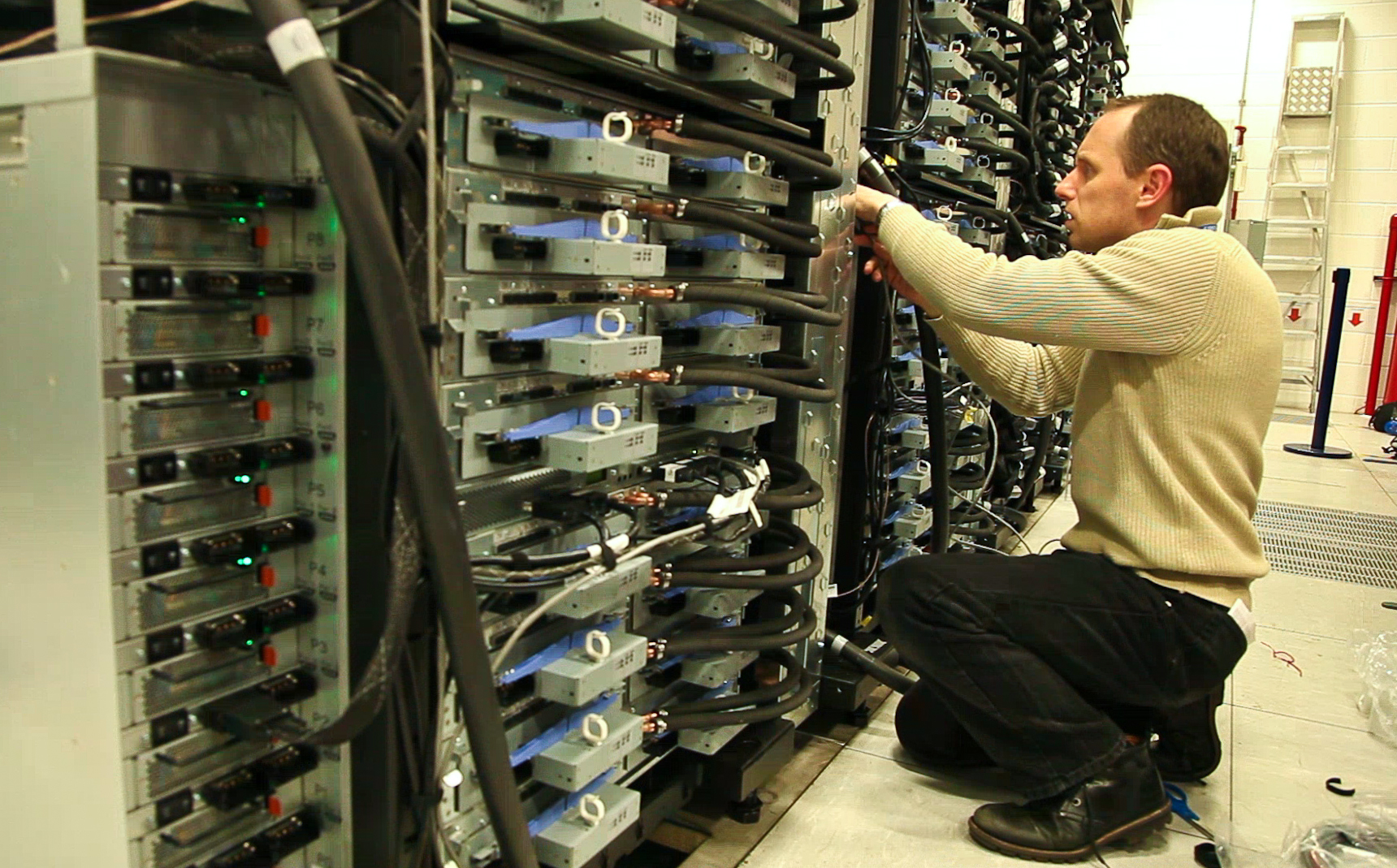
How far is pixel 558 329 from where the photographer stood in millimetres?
1232

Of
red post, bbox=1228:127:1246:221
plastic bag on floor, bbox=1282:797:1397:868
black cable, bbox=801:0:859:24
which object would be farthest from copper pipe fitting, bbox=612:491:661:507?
red post, bbox=1228:127:1246:221

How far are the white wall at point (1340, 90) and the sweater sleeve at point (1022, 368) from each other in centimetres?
621

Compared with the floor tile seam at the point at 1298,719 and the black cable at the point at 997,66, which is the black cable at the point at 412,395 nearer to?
the floor tile seam at the point at 1298,719

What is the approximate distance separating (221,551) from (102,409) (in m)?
0.19

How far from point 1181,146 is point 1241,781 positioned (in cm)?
124

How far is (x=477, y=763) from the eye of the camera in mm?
953

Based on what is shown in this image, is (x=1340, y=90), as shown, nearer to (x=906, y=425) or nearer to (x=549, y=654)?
(x=906, y=425)

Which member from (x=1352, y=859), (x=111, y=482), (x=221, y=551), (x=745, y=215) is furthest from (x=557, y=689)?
(x=1352, y=859)

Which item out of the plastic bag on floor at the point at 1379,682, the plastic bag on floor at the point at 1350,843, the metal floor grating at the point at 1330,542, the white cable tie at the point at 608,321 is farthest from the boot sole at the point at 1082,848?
the metal floor grating at the point at 1330,542

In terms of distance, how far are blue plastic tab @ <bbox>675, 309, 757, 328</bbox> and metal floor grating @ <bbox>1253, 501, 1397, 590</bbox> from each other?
2.42m

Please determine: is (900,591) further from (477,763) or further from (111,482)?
(111,482)

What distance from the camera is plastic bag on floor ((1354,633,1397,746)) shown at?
88.9 inches

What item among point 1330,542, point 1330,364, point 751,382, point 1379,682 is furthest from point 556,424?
point 1330,364

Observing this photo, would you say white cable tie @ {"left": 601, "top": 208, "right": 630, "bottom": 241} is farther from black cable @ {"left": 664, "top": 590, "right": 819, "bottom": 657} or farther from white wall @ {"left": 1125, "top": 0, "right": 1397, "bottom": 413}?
white wall @ {"left": 1125, "top": 0, "right": 1397, "bottom": 413}
